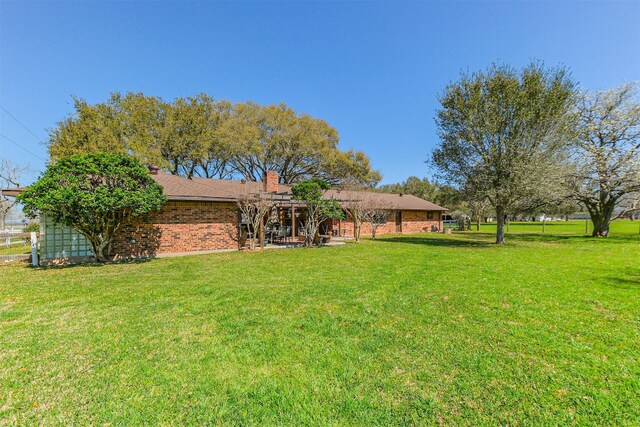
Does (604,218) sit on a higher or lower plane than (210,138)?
lower

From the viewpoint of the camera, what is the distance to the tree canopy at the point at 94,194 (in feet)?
25.8

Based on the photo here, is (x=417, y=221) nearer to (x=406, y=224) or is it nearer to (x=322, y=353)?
(x=406, y=224)

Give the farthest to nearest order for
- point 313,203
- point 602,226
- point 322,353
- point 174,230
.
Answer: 1. point 602,226
2. point 313,203
3. point 174,230
4. point 322,353

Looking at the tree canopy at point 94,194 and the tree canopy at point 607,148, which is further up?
the tree canopy at point 607,148

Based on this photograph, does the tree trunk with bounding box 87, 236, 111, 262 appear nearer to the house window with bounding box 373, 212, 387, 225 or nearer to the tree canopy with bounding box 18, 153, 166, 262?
the tree canopy with bounding box 18, 153, 166, 262

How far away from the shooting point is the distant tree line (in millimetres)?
20578

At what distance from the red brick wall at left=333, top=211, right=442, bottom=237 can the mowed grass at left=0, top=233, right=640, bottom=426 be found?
50.7ft

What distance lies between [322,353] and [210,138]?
2504 cm

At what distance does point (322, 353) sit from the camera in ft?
10.3

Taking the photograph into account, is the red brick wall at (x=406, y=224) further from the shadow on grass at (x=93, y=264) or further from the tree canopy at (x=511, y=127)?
the shadow on grass at (x=93, y=264)

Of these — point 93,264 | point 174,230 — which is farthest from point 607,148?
point 93,264

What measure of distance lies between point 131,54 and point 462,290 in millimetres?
17879

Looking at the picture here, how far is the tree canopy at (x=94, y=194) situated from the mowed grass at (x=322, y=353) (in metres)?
2.56

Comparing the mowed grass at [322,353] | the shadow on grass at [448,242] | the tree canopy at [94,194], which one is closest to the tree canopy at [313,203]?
the shadow on grass at [448,242]
